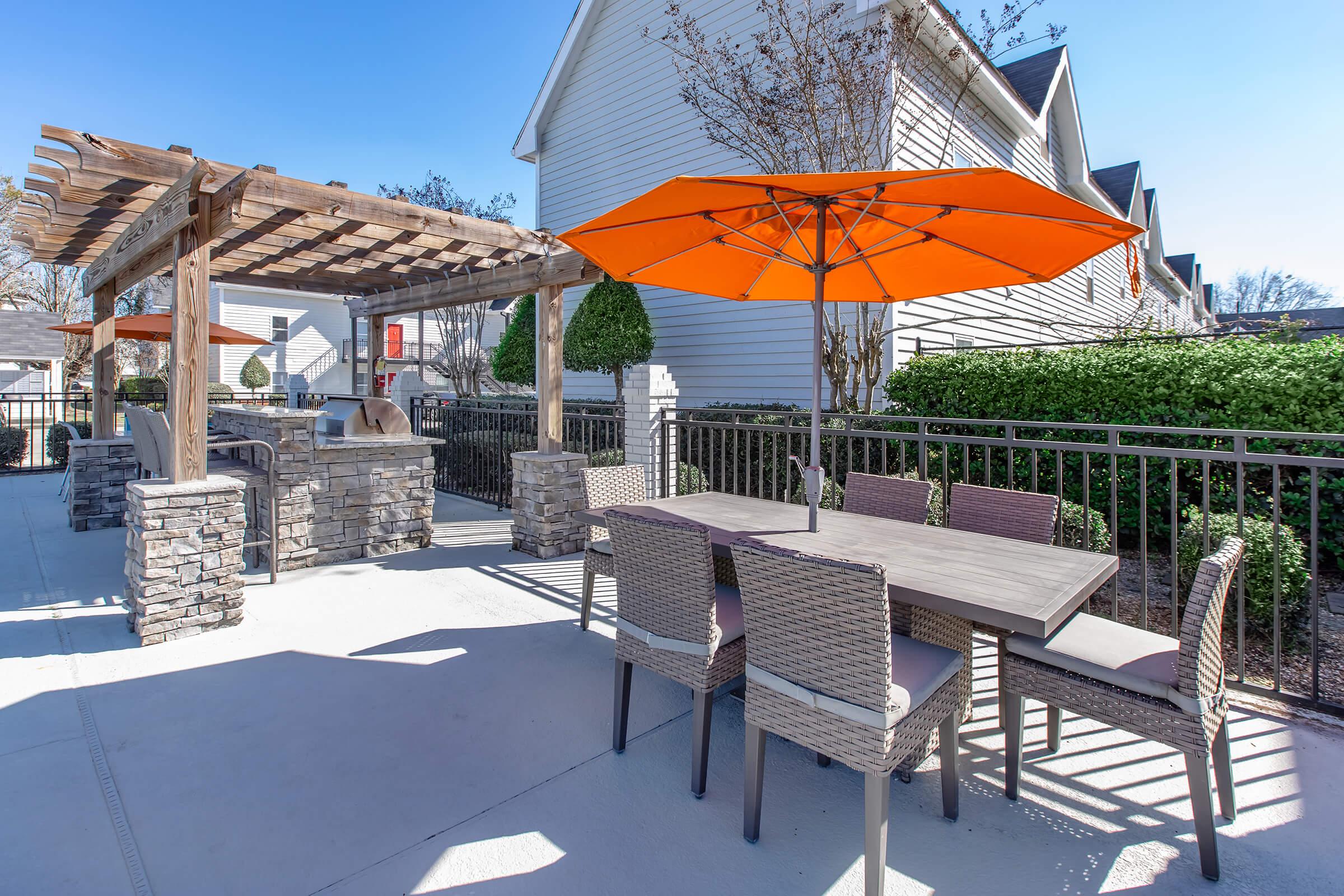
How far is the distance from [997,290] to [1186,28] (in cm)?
384

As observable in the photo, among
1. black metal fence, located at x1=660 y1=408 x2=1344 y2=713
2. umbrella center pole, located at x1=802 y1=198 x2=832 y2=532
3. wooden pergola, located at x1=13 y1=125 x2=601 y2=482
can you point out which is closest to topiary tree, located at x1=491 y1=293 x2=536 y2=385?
wooden pergola, located at x1=13 y1=125 x2=601 y2=482

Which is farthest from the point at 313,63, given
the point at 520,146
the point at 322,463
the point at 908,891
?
the point at 908,891

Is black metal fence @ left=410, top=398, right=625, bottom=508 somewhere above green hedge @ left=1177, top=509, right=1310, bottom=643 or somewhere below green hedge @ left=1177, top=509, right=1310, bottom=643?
above

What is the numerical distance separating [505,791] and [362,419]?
14.9 ft

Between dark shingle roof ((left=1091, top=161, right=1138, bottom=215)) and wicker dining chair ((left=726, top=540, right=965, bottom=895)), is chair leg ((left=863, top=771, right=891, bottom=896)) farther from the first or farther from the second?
dark shingle roof ((left=1091, top=161, right=1138, bottom=215))

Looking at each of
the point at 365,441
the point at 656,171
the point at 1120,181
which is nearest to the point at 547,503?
the point at 365,441

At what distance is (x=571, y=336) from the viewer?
10.1 metres

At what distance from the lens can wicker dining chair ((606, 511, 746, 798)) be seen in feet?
7.70

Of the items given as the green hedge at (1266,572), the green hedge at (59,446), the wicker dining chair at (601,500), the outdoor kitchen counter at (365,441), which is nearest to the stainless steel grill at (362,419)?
the outdoor kitchen counter at (365,441)

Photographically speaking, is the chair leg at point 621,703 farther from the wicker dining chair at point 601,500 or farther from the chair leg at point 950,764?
the chair leg at point 950,764

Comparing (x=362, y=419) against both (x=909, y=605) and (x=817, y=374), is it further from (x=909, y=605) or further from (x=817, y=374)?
(x=909, y=605)

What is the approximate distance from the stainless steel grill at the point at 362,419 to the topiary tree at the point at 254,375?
19289mm

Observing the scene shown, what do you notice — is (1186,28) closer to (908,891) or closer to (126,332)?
(908,891)

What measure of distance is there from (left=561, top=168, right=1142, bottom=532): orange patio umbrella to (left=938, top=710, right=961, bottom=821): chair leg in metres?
1.09
